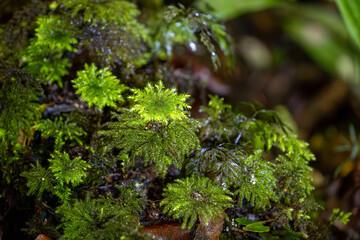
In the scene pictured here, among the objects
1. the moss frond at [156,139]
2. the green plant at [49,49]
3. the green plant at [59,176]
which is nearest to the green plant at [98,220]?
the green plant at [59,176]

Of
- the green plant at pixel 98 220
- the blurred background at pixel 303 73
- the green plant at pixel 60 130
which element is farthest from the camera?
the blurred background at pixel 303 73

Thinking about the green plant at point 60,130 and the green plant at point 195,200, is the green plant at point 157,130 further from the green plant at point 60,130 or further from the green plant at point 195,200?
the green plant at point 60,130

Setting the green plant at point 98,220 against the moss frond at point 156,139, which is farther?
the moss frond at point 156,139

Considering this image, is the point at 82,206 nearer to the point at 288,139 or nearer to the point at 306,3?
the point at 288,139

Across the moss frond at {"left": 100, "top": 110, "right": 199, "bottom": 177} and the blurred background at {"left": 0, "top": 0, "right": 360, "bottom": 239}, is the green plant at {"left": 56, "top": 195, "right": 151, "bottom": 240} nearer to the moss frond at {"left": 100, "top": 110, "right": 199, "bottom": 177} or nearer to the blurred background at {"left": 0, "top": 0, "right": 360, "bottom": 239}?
the moss frond at {"left": 100, "top": 110, "right": 199, "bottom": 177}

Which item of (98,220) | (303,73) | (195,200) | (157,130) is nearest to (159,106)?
(157,130)
